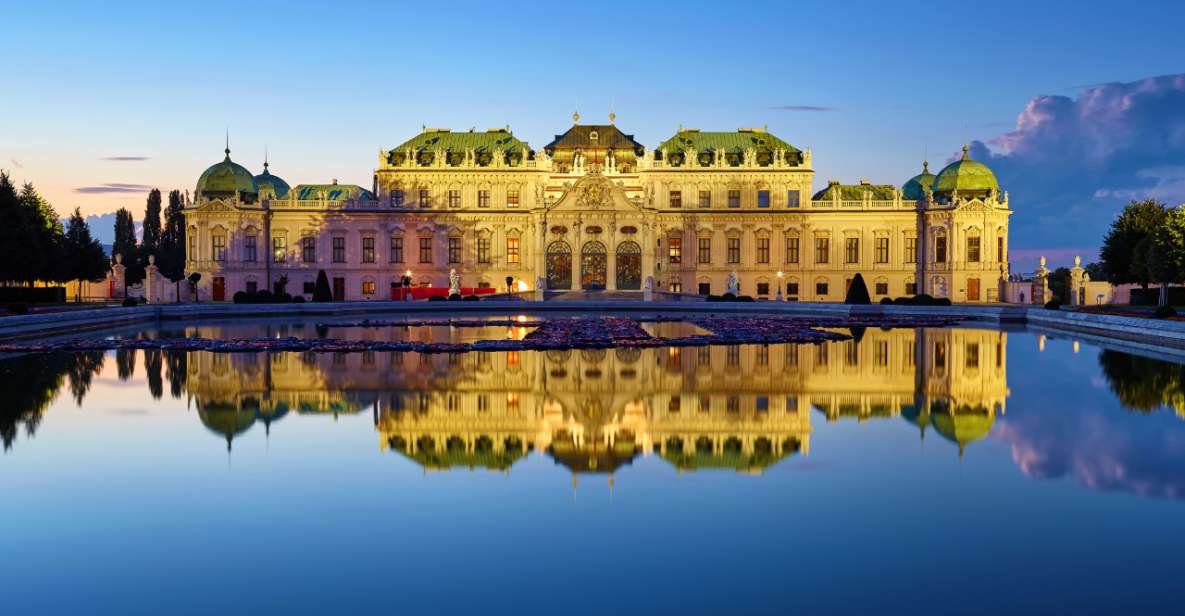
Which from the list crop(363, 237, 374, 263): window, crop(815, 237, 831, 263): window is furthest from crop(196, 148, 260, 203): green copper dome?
crop(815, 237, 831, 263): window

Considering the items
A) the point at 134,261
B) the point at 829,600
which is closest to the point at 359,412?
the point at 829,600

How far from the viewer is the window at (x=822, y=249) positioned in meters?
78.7

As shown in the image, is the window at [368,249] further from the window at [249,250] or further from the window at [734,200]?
the window at [734,200]

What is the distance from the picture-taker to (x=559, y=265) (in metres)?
75.6

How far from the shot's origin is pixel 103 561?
26.3 ft

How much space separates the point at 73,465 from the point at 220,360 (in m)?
13.1

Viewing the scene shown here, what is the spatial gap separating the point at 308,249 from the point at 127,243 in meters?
30.6

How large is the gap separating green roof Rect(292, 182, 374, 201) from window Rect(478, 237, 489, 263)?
32.7 feet

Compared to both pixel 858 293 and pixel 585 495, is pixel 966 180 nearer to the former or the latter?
pixel 858 293

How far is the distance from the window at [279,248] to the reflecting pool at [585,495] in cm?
6069

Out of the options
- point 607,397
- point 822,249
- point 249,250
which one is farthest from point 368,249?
point 607,397

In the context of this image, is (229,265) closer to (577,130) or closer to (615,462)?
(577,130)

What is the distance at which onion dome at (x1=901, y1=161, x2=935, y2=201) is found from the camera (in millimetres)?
82625

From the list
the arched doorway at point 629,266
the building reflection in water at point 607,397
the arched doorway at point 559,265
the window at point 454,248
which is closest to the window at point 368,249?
the window at point 454,248
